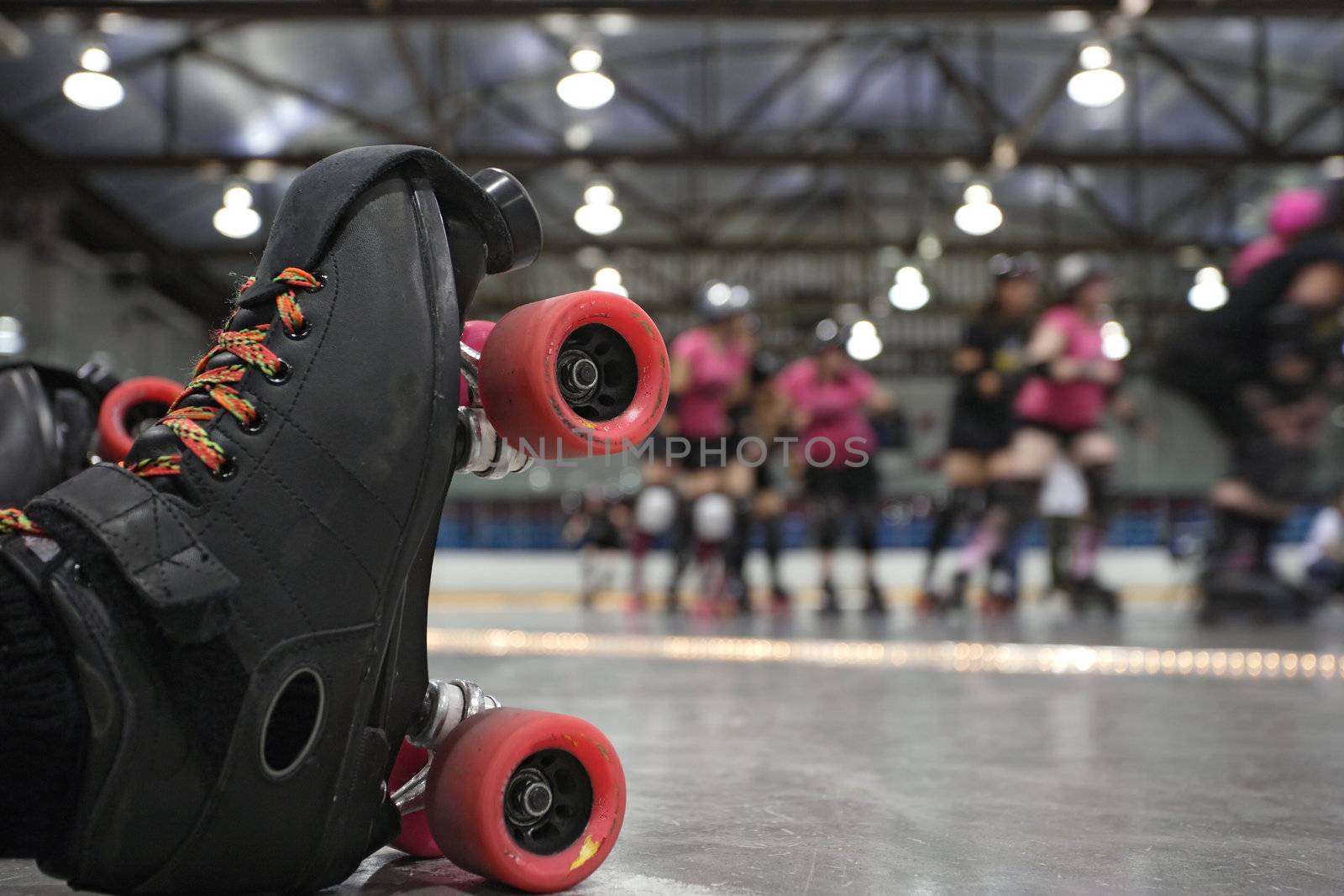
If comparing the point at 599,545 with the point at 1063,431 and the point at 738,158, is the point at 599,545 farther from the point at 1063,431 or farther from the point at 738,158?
the point at 1063,431

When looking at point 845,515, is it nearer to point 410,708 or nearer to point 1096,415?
point 1096,415

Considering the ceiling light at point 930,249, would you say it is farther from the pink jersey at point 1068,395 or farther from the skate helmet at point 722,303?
the pink jersey at point 1068,395

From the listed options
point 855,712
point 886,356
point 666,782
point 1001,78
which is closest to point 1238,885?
point 666,782

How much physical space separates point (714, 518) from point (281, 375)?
4.68m

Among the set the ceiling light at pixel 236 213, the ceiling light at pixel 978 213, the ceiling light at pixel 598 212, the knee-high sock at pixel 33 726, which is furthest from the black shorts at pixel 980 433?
the ceiling light at pixel 236 213

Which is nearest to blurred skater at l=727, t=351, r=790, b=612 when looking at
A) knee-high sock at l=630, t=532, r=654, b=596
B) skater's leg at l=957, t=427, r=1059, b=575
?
knee-high sock at l=630, t=532, r=654, b=596

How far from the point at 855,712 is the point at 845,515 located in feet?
15.2

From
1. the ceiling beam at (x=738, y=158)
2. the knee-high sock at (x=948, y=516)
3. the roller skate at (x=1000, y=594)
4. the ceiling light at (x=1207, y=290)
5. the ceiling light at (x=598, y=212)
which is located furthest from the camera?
the ceiling light at (x=1207, y=290)

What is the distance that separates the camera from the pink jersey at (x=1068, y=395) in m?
4.39

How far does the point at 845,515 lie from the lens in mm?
6082

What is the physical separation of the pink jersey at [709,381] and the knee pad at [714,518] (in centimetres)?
31

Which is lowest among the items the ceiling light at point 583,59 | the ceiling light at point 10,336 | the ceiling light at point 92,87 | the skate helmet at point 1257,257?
the skate helmet at point 1257,257

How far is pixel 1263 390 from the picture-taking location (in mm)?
3592

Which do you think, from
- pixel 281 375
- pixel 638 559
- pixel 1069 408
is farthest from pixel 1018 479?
pixel 281 375
